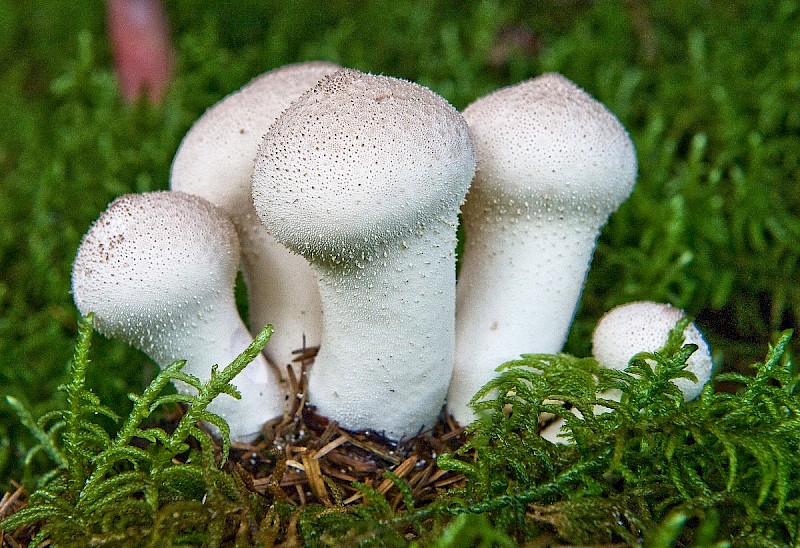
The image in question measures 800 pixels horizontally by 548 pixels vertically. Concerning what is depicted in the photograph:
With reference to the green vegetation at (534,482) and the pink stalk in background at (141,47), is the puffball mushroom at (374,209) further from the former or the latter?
the pink stalk in background at (141,47)

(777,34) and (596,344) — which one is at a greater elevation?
(777,34)

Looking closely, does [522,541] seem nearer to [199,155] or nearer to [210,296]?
[210,296]

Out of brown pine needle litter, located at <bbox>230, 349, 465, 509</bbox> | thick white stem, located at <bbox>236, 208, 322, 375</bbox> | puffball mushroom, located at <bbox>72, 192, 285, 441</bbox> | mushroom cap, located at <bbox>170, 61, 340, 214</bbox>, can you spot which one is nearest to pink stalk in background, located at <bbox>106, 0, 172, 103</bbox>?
mushroom cap, located at <bbox>170, 61, 340, 214</bbox>

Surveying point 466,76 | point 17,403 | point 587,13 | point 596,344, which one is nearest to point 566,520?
point 596,344

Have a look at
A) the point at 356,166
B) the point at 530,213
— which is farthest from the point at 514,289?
the point at 356,166

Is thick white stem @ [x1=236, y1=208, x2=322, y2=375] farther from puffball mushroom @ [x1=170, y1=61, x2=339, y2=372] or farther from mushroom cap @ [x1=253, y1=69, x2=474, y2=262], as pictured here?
mushroom cap @ [x1=253, y1=69, x2=474, y2=262]

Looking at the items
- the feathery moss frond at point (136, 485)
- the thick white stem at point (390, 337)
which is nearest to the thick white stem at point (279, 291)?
the thick white stem at point (390, 337)

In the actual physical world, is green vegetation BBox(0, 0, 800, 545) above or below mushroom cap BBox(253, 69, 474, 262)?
below
